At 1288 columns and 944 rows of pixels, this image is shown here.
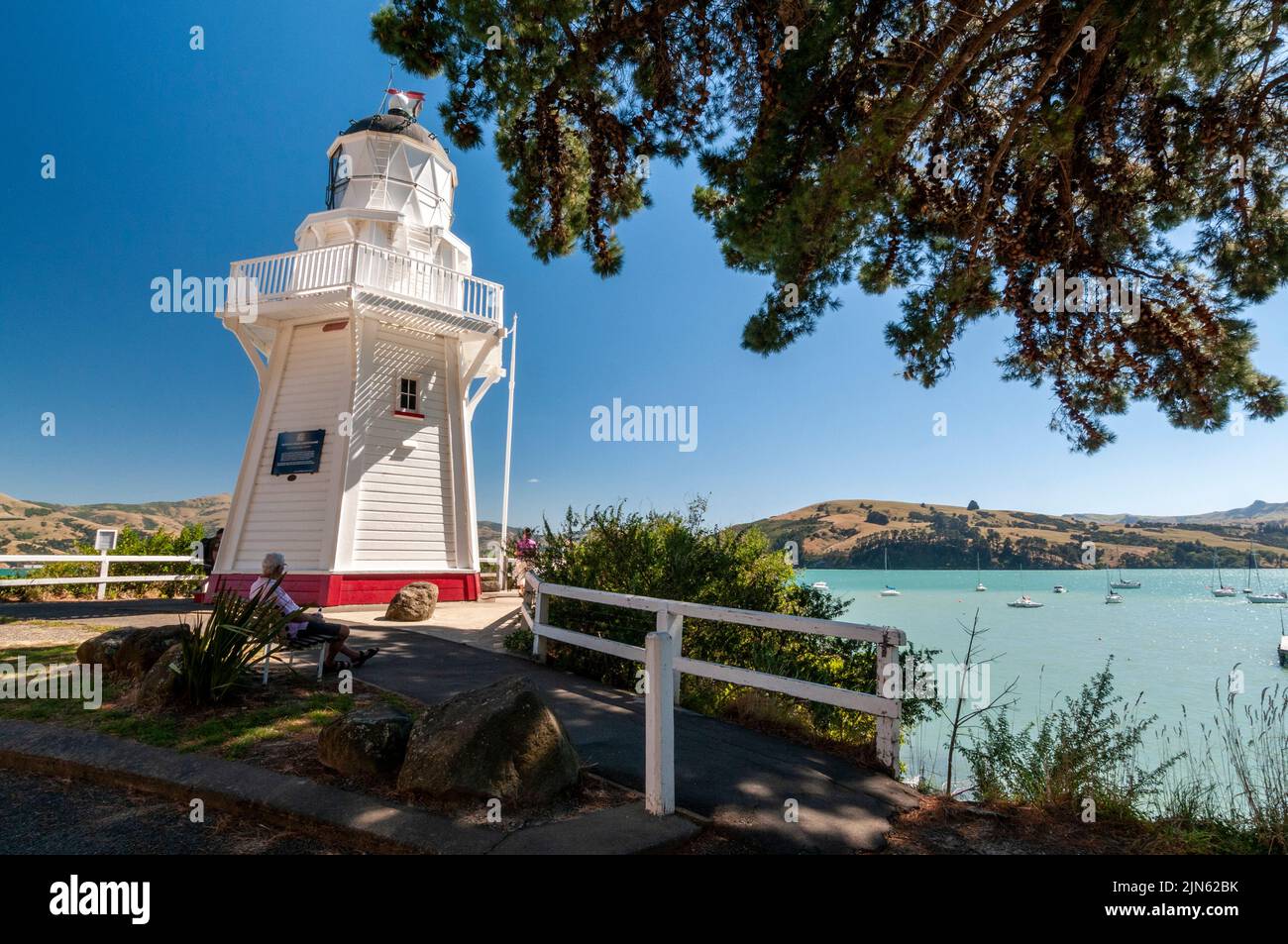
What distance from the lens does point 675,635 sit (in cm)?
566

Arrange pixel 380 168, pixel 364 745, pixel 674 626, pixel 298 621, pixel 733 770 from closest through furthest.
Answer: pixel 364 745 → pixel 733 770 → pixel 674 626 → pixel 298 621 → pixel 380 168

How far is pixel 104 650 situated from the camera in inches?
275

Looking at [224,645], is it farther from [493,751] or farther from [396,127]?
[396,127]

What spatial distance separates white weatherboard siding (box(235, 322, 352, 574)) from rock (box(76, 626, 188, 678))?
6.78 metres

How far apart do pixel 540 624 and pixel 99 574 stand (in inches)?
582

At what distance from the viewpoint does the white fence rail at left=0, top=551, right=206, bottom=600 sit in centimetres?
1386

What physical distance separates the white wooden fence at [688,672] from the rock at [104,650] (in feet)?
16.4

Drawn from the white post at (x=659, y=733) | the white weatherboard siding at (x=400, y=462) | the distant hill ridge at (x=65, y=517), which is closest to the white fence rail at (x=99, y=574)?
the white weatherboard siding at (x=400, y=462)

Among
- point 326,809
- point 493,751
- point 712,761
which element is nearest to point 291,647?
point 326,809

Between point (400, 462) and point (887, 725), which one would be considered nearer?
point (887, 725)

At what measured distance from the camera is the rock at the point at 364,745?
4.14m

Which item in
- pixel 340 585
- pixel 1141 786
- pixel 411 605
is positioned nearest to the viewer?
pixel 1141 786

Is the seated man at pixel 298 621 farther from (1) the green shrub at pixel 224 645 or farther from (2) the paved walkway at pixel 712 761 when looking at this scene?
(2) the paved walkway at pixel 712 761
